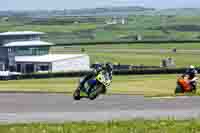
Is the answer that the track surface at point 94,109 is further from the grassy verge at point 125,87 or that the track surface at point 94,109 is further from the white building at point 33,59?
the white building at point 33,59

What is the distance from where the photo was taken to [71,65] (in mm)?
73812

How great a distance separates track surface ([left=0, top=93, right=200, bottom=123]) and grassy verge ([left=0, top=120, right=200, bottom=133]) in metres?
1.37

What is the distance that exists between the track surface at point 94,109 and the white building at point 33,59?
50.4m

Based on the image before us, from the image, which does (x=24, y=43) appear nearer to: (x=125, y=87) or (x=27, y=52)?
(x=27, y=52)

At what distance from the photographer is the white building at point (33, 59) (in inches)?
2795

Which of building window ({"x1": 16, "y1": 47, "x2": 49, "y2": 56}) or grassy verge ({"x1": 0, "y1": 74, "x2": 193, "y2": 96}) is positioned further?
building window ({"x1": 16, "y1": 47, "x2": 49, "y2": 56})

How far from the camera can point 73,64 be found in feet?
244

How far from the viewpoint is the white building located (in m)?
71.0

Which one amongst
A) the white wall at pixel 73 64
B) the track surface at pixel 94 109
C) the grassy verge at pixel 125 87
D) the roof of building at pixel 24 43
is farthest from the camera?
the roof of building at pixel 24 43

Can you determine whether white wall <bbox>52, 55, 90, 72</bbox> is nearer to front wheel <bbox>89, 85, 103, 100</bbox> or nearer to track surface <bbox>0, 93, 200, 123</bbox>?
front wheel <bbox>89, 85, 103, 100</bbox>

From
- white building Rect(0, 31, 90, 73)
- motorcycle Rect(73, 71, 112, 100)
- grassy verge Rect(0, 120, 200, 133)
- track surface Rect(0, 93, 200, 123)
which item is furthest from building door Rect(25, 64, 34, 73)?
grassy verge Rect(0, 120, 200, 133)

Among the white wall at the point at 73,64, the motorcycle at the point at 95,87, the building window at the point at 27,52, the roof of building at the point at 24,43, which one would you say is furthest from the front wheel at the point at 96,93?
the roof of building at the point at 24,43

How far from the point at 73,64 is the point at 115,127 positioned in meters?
61.9

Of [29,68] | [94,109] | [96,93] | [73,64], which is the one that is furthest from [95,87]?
[73,64]
